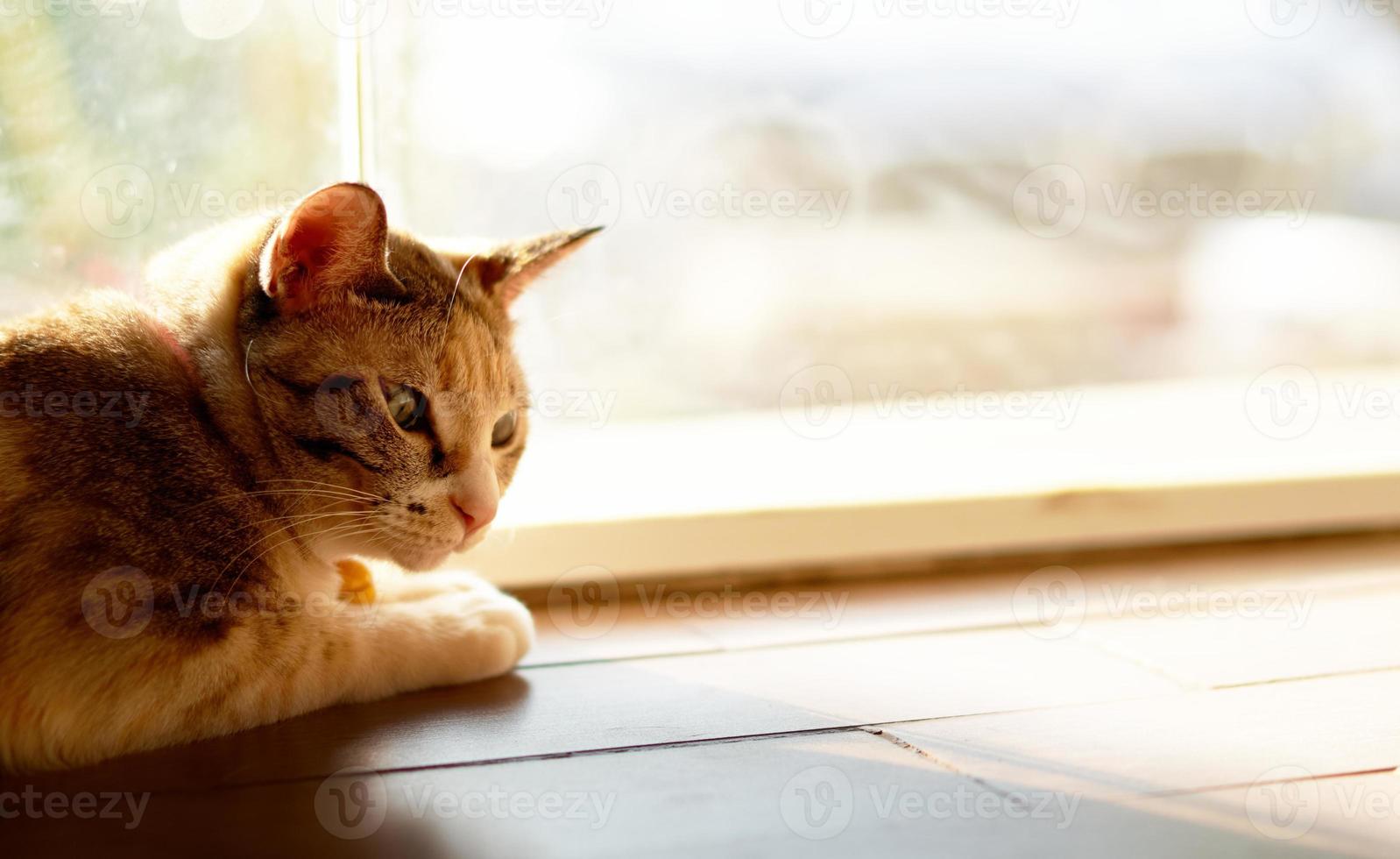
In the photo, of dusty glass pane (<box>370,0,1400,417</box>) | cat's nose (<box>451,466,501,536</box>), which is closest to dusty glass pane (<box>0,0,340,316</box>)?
dusty glass pane (<box>370,0,1400,417</box>)

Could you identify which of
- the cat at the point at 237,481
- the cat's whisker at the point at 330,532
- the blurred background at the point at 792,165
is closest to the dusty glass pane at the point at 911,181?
the blurred background at the point at 792,165

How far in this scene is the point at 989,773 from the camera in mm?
1148

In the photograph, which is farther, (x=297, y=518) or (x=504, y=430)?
(x=504, y=430)

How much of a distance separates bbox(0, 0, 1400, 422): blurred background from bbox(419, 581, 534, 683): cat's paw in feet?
1.97

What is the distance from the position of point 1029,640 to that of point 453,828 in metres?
0.96

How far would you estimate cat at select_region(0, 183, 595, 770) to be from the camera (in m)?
1.19

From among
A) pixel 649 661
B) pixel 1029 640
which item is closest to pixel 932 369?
pixel 1029 640

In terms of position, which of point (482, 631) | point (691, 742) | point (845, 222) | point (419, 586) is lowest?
point (691, 742)

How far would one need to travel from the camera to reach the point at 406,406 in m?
1.33

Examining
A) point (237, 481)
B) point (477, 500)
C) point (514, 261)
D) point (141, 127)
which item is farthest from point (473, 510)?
point (141, 127)

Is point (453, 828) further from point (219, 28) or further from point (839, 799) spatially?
point (219, 28)

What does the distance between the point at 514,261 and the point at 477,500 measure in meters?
0.36

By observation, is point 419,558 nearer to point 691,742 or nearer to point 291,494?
point 291,494

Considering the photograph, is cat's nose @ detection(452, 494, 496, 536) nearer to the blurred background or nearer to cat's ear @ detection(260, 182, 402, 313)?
cat's ear @ detection(260, 182, 402, 313)
